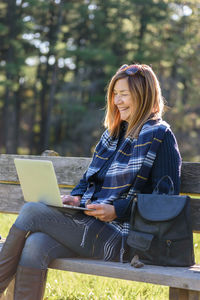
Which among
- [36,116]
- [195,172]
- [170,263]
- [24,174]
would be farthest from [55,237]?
[36,116]

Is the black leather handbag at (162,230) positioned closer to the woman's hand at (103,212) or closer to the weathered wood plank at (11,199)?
the woman's hand at (103,212)

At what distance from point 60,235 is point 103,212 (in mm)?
254

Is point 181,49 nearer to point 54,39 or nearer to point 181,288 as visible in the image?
point 54,39

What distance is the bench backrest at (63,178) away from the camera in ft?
10.0

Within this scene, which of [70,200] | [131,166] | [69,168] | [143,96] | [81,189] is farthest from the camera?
[69,168]

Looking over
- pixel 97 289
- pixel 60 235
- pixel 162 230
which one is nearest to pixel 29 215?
pixel 60 235

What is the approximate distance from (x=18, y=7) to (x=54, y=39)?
91.2 inches

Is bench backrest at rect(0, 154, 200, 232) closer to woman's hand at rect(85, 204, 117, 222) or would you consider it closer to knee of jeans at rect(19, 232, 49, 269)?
woman's hand at rect(85, 204, 117, 222)

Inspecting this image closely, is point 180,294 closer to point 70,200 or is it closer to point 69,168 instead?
point 70,200

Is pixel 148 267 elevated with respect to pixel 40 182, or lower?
lower

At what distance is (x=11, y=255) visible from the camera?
8.57ft

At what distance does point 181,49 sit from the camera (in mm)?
21016

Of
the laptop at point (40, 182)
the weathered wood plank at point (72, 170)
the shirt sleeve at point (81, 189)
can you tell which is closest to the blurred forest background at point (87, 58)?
the weathered wood plank at point (72, 170)

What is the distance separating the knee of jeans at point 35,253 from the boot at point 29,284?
3cm
